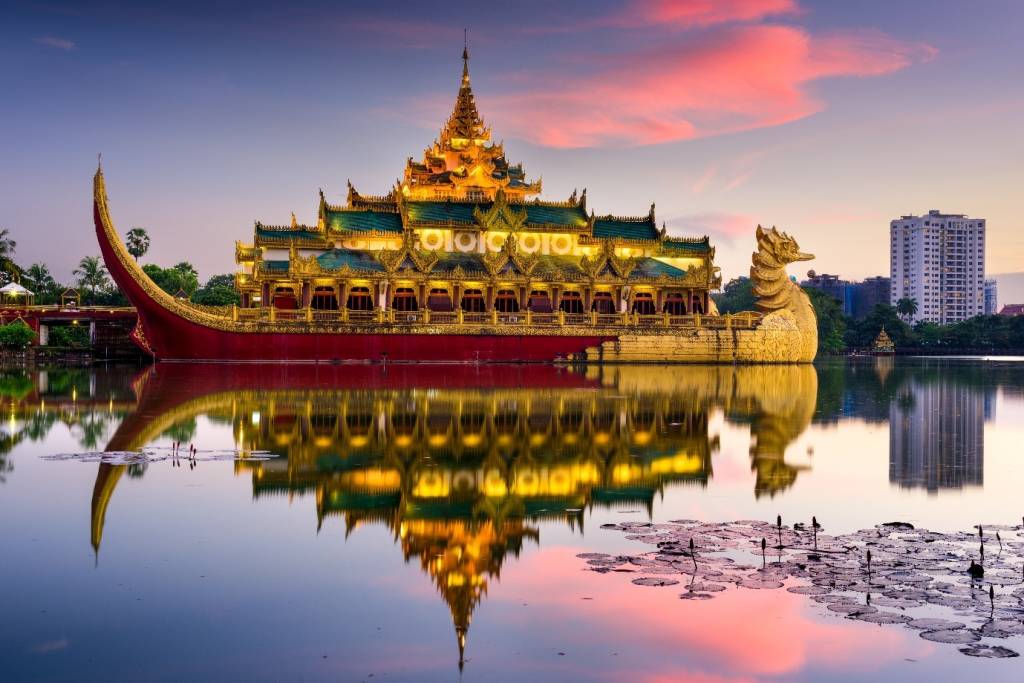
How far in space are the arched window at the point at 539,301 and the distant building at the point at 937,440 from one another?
22289 mm

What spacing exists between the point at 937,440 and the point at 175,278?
2591 inches

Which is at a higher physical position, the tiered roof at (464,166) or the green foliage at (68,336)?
Result: the tiered roof at (464,166)

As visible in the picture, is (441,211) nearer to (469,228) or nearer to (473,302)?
(469,228)

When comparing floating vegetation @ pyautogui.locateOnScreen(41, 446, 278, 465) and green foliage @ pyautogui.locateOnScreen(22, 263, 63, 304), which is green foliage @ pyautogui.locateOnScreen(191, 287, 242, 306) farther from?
floating vegetation @ pyautogui.locateOnScreen(41, 446, 278, 465)

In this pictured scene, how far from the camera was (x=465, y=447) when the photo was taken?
1369 cm

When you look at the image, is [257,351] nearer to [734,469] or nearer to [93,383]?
[93,383]

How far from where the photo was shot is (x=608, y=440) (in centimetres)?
1464

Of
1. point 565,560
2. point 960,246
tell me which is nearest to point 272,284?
point 565,560

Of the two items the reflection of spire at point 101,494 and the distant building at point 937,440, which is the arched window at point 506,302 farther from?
the reflection of spire at point 101,494

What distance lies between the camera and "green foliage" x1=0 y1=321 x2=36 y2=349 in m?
47.3

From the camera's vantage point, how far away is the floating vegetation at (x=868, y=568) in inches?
244

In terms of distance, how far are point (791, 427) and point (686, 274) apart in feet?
103

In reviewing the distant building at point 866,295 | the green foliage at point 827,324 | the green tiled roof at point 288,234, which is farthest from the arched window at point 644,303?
the distant building at point 866,295

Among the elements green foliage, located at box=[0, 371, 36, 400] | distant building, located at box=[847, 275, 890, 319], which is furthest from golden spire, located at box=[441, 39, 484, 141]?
distant building, located at box=[847, 275, 890, 319]
